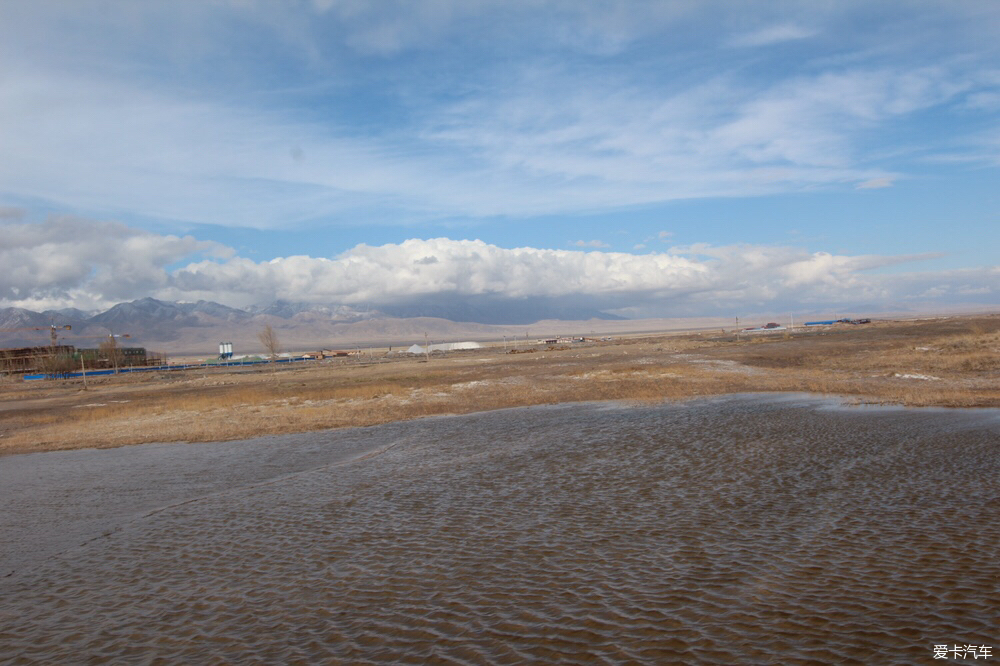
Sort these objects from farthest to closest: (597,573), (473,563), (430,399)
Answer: (430,399), (473,563), (597,573)

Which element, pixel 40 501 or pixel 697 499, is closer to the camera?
pixel 697 499

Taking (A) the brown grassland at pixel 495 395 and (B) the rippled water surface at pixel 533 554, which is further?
(A) the brown grassland at pixel 495 395

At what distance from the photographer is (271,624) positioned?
9297mm

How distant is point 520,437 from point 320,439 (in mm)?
8506

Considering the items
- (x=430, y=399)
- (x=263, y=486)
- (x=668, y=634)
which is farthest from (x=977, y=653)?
(x=430, y=399)

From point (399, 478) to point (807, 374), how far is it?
3341cm

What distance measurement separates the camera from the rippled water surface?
326 inches

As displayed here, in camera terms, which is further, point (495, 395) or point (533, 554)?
point (495, 395)

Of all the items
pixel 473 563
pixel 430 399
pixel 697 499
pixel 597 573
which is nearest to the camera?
pixel 597 573

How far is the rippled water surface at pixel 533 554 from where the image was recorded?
8281 millimetres

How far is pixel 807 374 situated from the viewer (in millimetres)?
42469

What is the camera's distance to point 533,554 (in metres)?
11.4

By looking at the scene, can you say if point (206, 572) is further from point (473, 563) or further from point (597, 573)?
point (597, 573)

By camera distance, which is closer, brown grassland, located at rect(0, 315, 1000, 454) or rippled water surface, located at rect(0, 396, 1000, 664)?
rippled water surface, located at rect(0, 396, 1000, 664)
